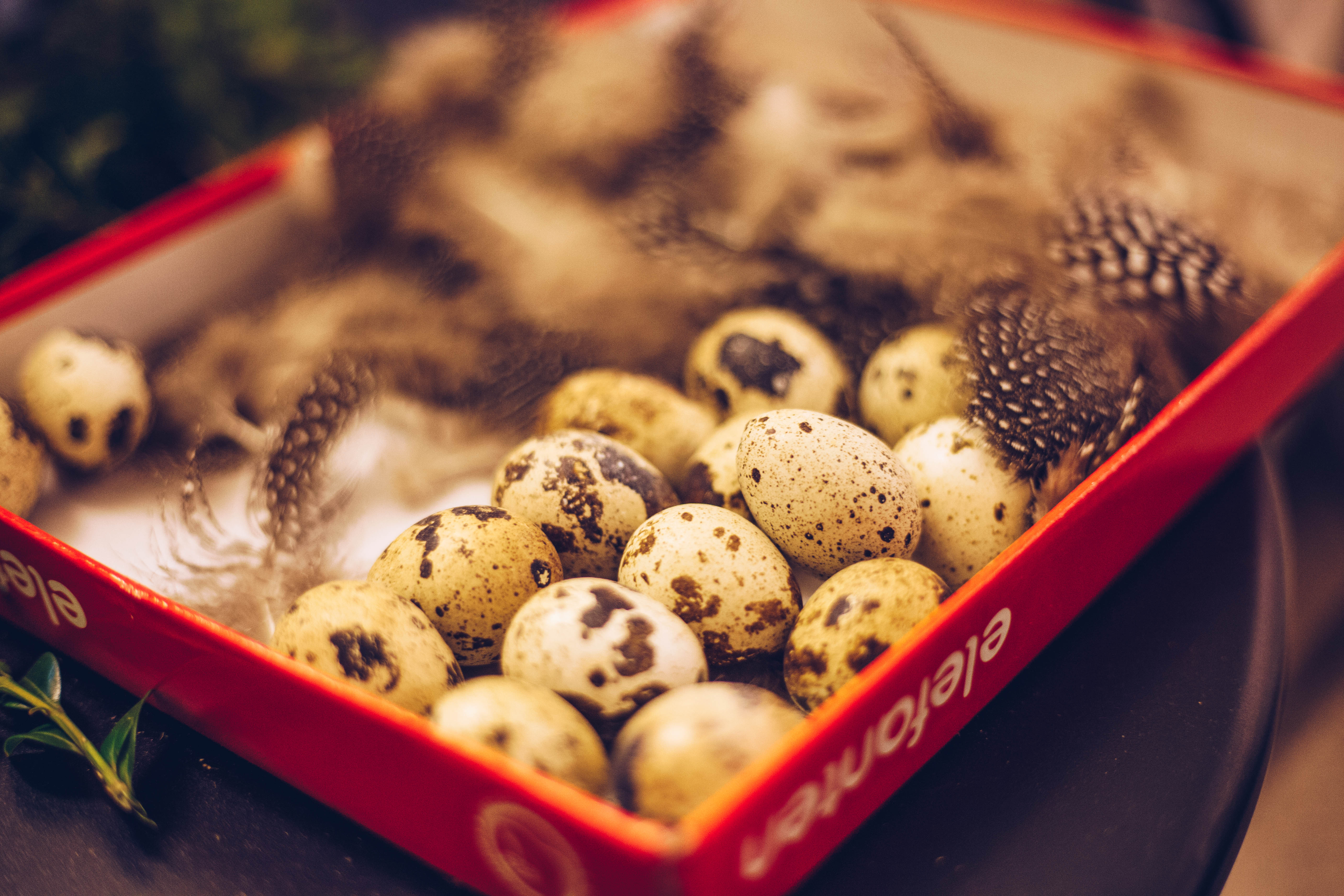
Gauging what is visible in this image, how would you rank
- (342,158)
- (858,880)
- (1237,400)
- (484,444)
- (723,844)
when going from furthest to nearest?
(342,158) < (484,444) < (1237,400) < (858,880) < (723,844)

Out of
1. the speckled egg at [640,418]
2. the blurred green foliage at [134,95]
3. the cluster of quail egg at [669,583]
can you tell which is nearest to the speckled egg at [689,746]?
the cluster of quail egg at [669,583]

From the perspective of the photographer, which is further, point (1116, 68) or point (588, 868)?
point (1116, 68)

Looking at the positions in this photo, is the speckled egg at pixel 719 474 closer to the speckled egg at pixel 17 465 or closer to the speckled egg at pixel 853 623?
the speckled egg at pixel 853 623

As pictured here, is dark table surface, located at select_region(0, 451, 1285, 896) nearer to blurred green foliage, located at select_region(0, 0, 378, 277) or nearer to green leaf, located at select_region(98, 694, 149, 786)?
green leaf, located at select_region(98, 694, 149, 786)

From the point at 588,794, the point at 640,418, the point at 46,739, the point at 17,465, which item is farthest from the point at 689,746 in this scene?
the point at 17,465

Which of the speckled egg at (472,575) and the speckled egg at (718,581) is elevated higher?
the speckled egg at (718,581)

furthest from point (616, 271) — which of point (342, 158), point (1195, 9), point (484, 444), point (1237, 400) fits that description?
point (1195, 9)

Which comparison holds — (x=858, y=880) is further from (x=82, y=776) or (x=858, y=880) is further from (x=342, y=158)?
(x=342, y=158)
